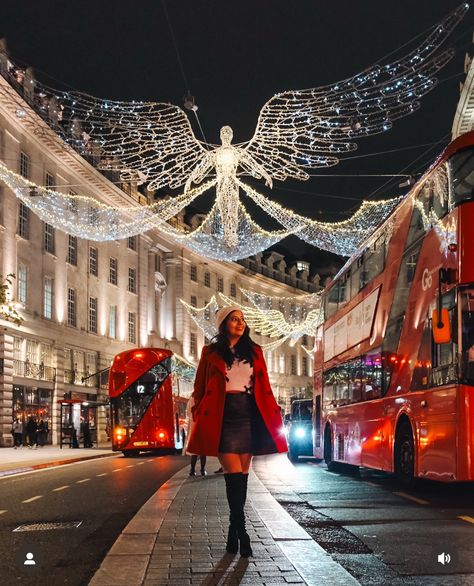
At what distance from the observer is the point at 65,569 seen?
269 inches

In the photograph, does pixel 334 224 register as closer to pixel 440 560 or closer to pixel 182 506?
Answer: pixel 182 506

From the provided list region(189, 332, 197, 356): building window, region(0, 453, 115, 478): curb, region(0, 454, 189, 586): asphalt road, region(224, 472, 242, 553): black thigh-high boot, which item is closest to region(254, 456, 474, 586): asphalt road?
region(224, 472, 242, 553): black thigh-high boot

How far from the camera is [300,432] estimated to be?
28.5 metres

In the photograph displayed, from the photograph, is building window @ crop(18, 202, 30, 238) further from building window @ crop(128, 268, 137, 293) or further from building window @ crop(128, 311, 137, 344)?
building window @ crop(128, 311, 137, 344)

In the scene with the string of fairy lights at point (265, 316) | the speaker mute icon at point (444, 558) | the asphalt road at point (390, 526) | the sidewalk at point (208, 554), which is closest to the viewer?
the sidewalk at point (208, 554)

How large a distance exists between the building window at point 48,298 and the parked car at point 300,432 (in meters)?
17.3

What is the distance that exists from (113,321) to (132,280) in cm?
438

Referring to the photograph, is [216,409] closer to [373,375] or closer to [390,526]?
[390,526]

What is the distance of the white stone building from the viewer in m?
38.8

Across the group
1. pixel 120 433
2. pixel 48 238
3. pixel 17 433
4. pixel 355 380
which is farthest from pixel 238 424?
pixel 48 238

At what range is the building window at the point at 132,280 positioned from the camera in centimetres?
5619

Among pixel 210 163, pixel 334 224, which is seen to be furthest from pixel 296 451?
pixel 210 163

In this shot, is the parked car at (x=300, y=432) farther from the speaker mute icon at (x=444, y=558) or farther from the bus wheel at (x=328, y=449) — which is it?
the speaker mute icon at (x=444, y=558)

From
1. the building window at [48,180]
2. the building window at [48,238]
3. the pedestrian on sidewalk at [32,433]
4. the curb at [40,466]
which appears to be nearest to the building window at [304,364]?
the building window at [48,238]
